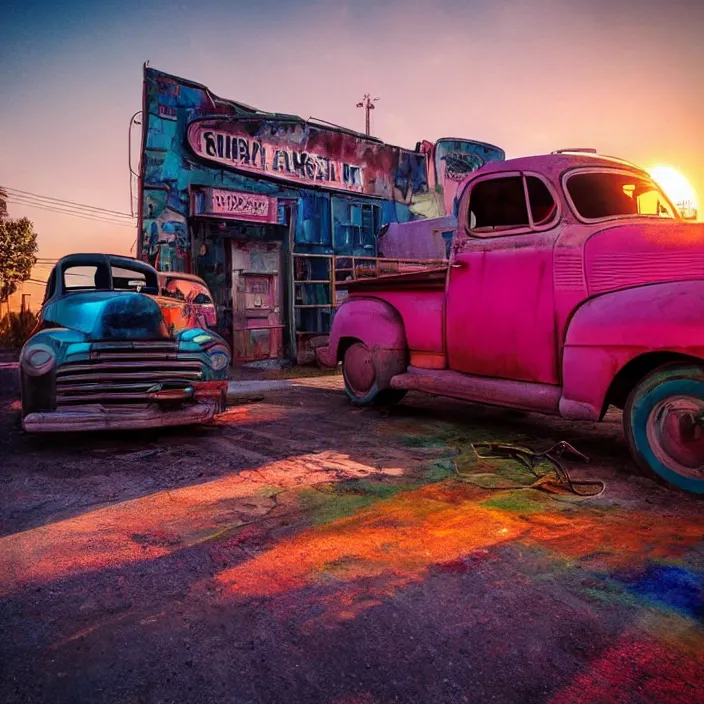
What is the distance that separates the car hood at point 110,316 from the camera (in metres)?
4.77

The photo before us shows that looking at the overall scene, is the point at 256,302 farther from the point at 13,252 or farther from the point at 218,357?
the point at 13,252

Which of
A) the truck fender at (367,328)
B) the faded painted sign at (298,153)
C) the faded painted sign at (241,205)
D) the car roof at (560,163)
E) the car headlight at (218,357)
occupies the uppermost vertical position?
the faded painted sign at (298,153)

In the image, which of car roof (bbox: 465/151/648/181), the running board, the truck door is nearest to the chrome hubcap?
the running board

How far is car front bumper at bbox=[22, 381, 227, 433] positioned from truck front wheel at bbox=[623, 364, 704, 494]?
10.9 feet

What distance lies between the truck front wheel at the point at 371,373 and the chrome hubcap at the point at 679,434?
266 centimetres

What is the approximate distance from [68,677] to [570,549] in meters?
2.03

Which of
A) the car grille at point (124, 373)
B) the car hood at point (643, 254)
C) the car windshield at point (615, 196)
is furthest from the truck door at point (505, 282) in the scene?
the car grille at point (124, 373)

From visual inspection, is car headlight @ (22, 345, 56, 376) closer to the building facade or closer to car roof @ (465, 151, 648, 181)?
car roof @ (465, 151, 648, 181)

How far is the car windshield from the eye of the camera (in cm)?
420

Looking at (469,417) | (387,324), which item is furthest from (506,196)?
(469,417)

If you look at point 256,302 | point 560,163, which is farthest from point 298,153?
point 560,163

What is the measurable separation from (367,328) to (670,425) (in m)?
3.23

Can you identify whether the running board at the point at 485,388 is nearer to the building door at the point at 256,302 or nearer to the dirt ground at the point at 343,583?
the dirt ground at the point at 343,583

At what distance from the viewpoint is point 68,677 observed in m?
1.64
